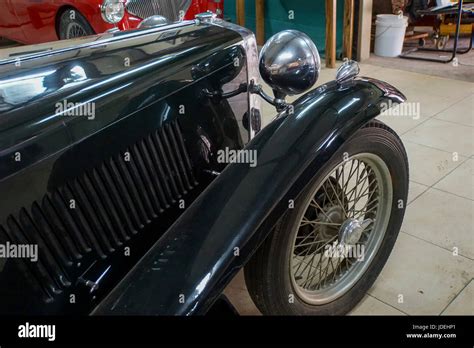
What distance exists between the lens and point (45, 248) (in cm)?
102

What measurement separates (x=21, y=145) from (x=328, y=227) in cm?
101

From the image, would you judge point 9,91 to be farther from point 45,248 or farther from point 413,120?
point 413,120

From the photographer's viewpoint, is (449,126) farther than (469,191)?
Yes

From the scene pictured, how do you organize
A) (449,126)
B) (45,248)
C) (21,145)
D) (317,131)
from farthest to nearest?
(449,126) → (317,131) → (45,248) → (21,145)

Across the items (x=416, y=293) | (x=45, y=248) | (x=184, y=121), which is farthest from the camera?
(x=416, y=293)

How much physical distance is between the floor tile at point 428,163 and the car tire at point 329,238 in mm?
944

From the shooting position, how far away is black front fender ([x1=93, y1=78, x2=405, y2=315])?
38.3 inches

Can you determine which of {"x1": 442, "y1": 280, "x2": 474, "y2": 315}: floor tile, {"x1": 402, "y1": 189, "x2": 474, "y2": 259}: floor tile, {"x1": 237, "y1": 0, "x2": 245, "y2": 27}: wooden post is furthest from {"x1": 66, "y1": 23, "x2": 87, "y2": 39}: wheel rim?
{"x1": 442, "y1": 280, "x2": 474, "y2": 315}: floor tile

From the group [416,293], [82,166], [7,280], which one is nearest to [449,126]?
[416,293]

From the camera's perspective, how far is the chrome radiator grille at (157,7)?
3.66 m

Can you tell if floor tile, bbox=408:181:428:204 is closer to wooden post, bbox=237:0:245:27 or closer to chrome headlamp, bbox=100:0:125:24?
chrome headlamp, bbox=100:0:125:24

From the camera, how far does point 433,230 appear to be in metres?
2.06

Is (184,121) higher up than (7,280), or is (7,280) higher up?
(184,121)

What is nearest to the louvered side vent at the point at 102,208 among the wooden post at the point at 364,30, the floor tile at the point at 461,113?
the floor tile at the point at 461,113
